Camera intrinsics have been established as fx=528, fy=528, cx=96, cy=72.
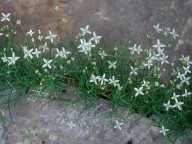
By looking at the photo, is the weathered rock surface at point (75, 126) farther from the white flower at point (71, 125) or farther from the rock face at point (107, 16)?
the rock face at point (107, 16)

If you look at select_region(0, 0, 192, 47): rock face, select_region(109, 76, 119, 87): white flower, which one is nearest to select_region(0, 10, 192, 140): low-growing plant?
select_region(109, 76, 119, 87): white flower

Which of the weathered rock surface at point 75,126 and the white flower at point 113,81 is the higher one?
the white flower at point 113,81

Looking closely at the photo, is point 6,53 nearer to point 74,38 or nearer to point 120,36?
point 74,38

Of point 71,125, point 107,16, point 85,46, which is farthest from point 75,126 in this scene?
point 107,16

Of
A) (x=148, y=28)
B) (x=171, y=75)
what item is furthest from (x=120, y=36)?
(x=171, y=75)

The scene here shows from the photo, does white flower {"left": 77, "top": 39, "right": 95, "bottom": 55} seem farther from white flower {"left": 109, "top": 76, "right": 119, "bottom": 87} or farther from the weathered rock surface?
the weathered rock surface

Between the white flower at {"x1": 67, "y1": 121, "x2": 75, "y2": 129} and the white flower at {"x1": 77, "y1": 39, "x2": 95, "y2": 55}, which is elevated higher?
the white flower at {"x1": 77, "y1": 39, "x2": 95, "y2": 55}

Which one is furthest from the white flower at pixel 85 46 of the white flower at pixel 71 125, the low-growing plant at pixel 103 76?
the white flower at pixel 71 125

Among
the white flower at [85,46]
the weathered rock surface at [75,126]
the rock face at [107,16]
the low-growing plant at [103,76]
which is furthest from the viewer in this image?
the rock face at [107,16]
